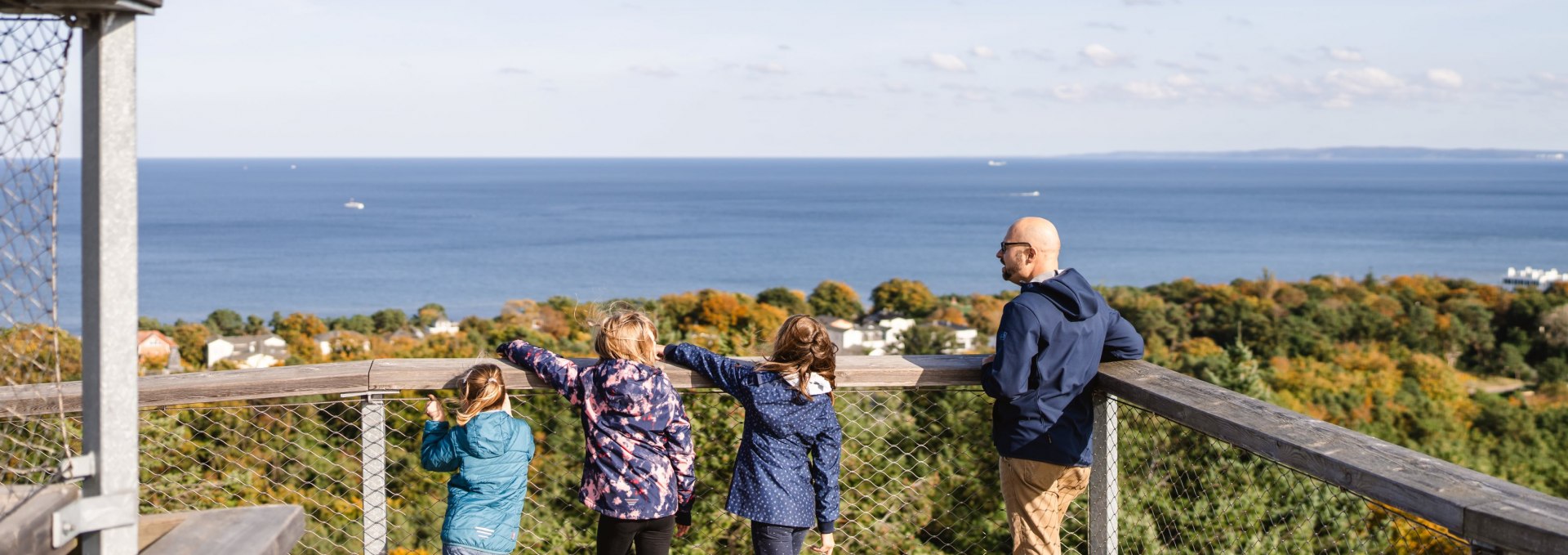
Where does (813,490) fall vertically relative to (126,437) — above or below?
below

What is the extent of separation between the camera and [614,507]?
329 centimetres

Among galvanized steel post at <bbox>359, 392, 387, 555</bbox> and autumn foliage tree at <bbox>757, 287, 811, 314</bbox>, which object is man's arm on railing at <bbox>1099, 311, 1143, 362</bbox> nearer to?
galvanized steel post at <bbox>359, 392, 387, 555</bbox>

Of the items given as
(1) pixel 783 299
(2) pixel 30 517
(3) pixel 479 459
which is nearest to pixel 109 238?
(2) pixel 30 517

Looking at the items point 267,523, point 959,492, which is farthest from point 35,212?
point 959,492

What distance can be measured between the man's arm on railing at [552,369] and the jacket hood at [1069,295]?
4.20 feet

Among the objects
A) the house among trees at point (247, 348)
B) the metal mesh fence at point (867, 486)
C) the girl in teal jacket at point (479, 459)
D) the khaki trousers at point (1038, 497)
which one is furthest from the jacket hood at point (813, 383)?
the house among trees at point (247, 348)

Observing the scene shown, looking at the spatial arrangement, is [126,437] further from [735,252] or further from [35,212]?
[735,252]

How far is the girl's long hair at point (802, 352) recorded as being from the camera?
10.8ft

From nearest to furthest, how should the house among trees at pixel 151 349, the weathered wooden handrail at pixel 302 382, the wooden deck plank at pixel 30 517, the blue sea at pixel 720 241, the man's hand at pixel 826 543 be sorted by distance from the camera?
the wooden deck plank at pixel 30 517, the weathered wooden handrail at pixel 302 382, the man's hand at pixel 826 543, the house among trees at pixel 151 349, the blue sea at pixel 720 241

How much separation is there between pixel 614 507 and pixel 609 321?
1.69ft

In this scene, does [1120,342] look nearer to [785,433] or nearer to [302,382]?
[785,433]

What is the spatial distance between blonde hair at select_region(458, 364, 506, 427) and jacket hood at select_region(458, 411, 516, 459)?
2 centimetres

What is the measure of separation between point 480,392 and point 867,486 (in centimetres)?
256

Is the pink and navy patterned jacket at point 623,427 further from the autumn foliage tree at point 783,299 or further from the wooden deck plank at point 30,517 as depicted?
the autumn foliage tree at point 783,299
